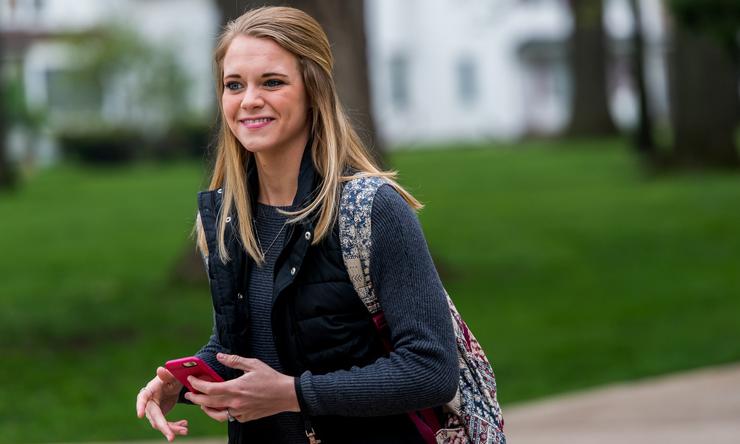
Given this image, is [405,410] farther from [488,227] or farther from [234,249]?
[488,227]

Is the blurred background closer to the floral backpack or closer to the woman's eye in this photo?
the woman's eye

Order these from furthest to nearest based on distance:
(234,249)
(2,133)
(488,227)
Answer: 1. (2,133)
2. (488,227)
3. (234,249)

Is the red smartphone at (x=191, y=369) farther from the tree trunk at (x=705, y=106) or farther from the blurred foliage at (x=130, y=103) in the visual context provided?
the blurred foliage at (x=130, y=103)

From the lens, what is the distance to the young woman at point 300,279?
267 cm

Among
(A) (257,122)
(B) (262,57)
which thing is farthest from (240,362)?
(B) (262,57)

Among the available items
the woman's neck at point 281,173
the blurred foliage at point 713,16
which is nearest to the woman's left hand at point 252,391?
the woman's neck at point 281,173

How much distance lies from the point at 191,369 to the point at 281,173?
0.48 m

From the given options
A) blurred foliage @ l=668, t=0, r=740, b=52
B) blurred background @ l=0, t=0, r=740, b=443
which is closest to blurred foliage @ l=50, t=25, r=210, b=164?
blurred background @ l=0, t=0, r=740, b=443

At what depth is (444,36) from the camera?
154ft

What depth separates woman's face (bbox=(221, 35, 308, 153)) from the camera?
2.81m

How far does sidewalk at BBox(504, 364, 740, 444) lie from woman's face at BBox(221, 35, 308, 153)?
4.34 m

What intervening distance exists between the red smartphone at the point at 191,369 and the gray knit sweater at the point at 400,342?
195mm

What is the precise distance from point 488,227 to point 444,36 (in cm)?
3141

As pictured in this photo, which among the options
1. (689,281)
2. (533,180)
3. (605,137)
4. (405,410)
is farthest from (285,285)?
(605,137)
